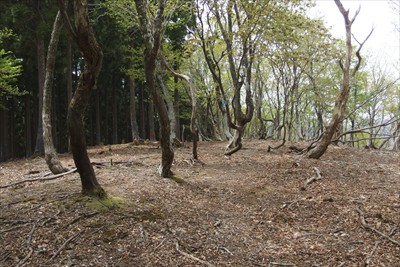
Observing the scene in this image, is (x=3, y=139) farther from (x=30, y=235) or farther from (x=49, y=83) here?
(x=30, y=235)

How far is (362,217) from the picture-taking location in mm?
5785

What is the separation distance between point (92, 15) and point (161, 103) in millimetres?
10864

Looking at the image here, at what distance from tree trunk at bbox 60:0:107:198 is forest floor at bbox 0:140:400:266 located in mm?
394

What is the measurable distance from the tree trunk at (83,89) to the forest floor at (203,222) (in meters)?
0.39

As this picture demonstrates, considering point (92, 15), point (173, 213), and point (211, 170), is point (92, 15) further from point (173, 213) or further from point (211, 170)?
point (173, 213)

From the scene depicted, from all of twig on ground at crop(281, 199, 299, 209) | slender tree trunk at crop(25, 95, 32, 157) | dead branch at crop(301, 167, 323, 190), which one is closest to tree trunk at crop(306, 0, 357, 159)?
dead branch at crop(301, 167, 323, 190)

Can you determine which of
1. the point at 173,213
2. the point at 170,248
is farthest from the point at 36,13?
the point at 170,248

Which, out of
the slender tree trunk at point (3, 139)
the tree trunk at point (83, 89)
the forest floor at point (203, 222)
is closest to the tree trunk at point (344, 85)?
the forest floor at point (203, 222)

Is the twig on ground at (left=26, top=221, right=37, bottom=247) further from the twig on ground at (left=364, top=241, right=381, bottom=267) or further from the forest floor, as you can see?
the twig on ground at (left=364, top=241, right=381, bottom=267)

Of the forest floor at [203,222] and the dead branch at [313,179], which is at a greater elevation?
the dead branch at [313,179]

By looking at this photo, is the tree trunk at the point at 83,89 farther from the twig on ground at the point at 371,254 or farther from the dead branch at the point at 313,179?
the dead branch at the point at 313,179

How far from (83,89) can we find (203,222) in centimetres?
276

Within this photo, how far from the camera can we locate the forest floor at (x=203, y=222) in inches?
178

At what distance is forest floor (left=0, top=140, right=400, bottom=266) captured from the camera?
4.51 meters
